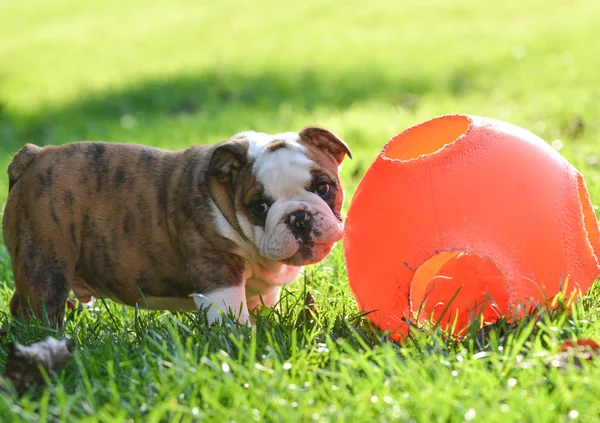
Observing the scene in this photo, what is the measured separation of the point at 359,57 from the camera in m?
14.4

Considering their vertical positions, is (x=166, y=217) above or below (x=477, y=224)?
below

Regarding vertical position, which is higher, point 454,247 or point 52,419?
point 454,247

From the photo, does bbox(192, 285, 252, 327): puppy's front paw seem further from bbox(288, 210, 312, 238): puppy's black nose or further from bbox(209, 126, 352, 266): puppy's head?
bbox(288, 210, 312, 238): puppy's black nose

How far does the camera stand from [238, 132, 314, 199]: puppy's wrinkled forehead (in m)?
4.05

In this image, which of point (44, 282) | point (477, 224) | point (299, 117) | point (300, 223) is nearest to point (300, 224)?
point (300, 223)

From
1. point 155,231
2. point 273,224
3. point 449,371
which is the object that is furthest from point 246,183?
point 449,371

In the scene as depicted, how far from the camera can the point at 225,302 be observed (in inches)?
162

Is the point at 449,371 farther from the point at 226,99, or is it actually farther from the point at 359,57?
the point at 359,57

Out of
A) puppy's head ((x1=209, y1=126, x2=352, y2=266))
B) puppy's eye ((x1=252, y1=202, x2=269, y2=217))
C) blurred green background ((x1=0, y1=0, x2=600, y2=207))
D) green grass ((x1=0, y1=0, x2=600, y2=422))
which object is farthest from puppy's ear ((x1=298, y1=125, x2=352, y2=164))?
blurred green background ((x1=0, y1=0, x2=600, y2=207))

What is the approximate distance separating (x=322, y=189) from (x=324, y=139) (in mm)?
339

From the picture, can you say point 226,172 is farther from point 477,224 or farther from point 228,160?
Answer: point 477,224

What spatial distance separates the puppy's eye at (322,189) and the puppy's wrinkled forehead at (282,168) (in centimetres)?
7

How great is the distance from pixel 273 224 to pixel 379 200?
1.63 feet

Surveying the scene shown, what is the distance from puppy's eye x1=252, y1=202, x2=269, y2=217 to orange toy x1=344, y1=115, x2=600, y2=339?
1.35 ft
